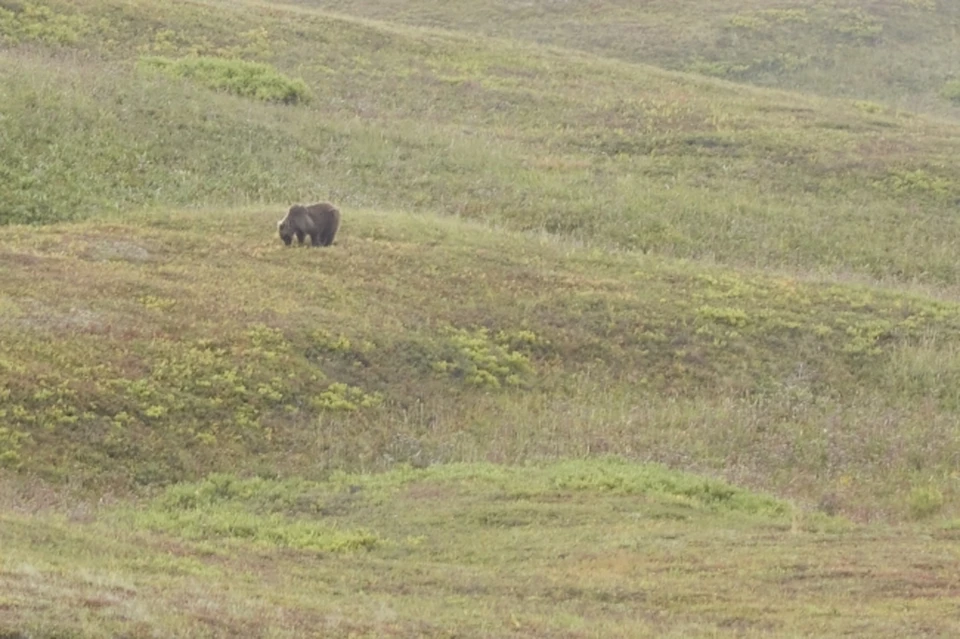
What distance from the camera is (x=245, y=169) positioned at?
31.7m

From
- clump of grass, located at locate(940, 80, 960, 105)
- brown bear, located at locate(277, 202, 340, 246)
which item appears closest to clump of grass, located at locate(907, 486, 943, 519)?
brown bear, located at locate(277, 202, 340, 246)

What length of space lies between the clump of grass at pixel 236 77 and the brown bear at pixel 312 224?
13.6 metres

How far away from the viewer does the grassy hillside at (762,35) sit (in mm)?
56812

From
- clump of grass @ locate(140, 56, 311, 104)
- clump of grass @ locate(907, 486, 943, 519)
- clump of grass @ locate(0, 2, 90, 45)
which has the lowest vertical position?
clump of grass @ locate(907, 486, 943, 519)

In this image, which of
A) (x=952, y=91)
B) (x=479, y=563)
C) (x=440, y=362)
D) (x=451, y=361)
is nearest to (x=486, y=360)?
(x=451, y=361)

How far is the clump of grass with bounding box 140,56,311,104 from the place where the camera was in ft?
124

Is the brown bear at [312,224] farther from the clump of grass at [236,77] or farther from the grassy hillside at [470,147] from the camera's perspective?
the clump of grass at [236,77]

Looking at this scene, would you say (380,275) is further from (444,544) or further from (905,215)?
(905,215)

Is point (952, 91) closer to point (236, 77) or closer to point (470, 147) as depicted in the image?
point (470, 147)

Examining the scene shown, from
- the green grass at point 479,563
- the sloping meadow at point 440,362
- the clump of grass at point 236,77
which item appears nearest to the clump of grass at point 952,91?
the clump of grass at point 236,77

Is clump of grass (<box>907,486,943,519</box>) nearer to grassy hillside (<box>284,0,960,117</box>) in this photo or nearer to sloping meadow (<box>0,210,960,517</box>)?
sloping meadow (<box>0,210,960,517</box>)

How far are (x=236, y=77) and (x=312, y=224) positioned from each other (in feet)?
48.7

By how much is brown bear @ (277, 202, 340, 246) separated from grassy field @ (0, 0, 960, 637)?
47cm

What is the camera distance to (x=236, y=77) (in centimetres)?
3844
